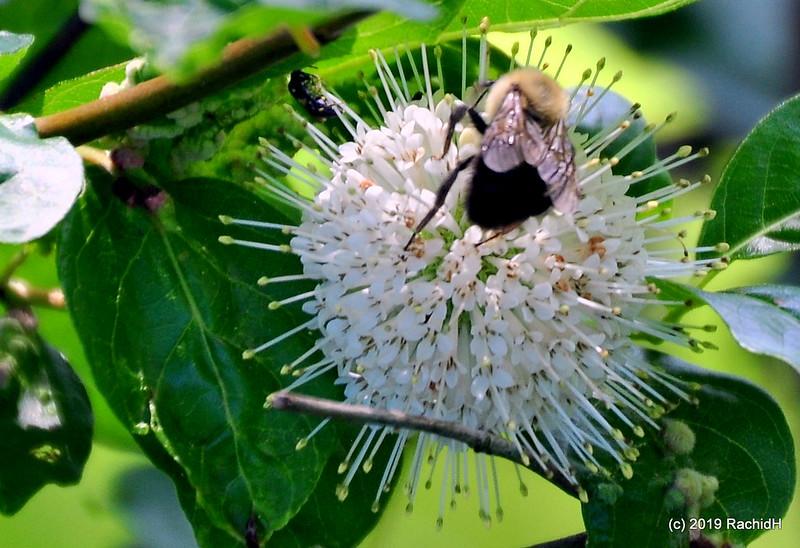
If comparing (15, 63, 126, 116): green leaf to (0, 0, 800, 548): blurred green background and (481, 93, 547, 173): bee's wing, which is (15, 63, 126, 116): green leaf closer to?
(481, 93, 547, 173): bee's wing

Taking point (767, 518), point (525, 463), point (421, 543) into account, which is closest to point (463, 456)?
point (525, 463)

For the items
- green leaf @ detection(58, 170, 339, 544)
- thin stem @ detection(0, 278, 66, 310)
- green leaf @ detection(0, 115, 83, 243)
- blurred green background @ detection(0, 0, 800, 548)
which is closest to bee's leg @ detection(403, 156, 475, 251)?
green leaf @ detection(58, 170, 339, 544)

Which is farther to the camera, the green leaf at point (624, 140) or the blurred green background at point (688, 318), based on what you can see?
the blurred green background at point (688, 318)

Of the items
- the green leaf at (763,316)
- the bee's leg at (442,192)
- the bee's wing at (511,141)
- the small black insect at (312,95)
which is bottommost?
the green leaf at (763,316)

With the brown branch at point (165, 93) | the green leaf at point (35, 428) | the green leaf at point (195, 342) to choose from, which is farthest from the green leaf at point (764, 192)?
the green leaf at point (35, 428)

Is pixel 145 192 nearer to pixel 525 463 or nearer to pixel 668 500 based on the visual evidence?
pixel 525 463

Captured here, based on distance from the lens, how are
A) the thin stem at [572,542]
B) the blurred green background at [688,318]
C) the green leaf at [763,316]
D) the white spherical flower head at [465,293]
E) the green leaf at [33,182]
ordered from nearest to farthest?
the green leaf at [33,182] < the green leaf at [763,316] < the white spherical flower head at [465,293] < the thin stem at [572,542] < the blurred green background at [688,318]

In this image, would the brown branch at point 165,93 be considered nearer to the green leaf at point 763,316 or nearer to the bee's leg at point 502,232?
the bee's leg at point 502,232

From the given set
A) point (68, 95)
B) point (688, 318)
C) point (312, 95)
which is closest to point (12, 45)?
point (68, 95)
